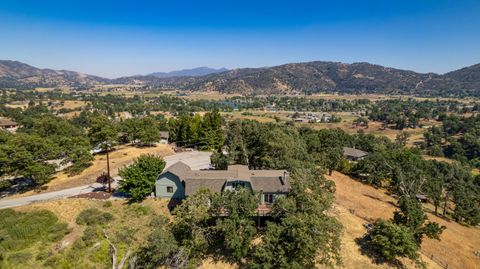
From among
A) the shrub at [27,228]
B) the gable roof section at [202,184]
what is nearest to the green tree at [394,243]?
the gable roof section at [202,184]

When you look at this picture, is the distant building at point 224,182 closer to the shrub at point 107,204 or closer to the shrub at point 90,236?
the shrub at point 107,204

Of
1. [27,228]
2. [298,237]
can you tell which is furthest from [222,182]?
[27,228]

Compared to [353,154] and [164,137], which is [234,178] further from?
[353,154]

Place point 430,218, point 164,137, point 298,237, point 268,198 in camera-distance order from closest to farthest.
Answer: point 298,237
point 268,198
point 430,218
point 164,137

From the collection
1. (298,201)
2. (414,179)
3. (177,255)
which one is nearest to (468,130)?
(414,179)

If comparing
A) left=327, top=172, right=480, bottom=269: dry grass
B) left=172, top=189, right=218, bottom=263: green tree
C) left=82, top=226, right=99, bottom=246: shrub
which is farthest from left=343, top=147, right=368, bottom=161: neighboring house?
left=82, top=226, right=99, bottom=246: shrub

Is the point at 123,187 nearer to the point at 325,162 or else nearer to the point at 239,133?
the point at 239,133
